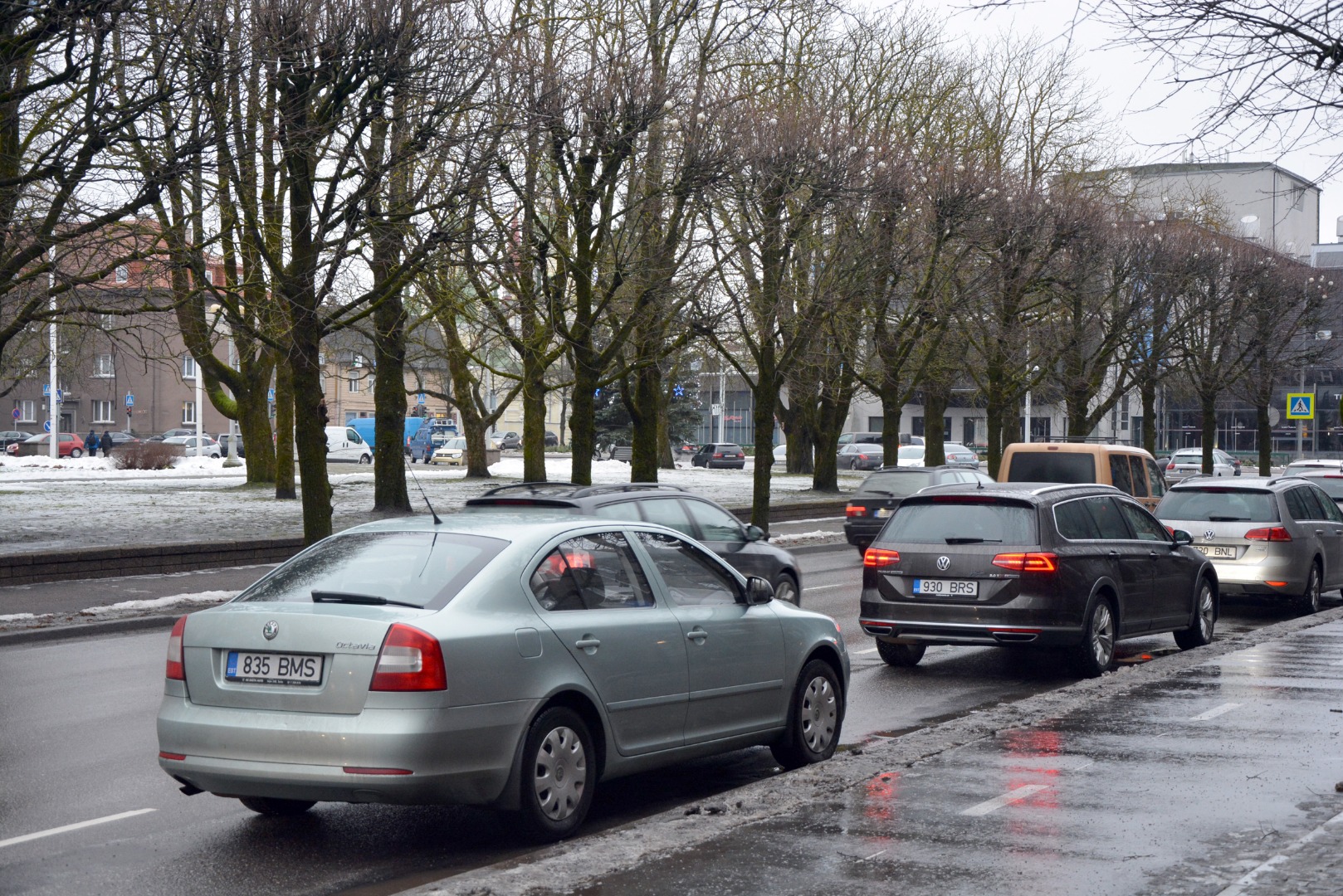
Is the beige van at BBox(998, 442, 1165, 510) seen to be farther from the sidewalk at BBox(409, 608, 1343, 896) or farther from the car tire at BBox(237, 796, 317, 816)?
the car tire at BBox(237, 796, 317, 816)

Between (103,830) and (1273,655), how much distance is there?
9.07 m

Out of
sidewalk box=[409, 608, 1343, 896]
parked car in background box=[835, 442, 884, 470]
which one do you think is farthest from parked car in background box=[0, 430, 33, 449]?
sidewalk box=[409, 608, 1343, 896]

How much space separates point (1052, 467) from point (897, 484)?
4.17m

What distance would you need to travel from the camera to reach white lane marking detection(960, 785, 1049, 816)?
239 inches

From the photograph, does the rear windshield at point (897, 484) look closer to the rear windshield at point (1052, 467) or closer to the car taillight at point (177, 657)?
the rear windshield at point (1052, 467)

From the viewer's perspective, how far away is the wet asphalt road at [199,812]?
578 centimetres

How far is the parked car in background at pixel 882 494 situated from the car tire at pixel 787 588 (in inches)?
401

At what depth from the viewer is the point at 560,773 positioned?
20.3 ft

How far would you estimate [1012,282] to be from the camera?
35031 millimetres

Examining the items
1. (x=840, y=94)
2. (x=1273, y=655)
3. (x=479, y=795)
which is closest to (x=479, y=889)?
(x=479, y=795)

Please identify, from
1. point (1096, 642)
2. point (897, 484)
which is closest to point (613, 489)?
point (1096, 642)

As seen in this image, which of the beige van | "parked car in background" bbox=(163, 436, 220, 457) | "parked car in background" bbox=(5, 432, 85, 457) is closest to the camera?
the beige van

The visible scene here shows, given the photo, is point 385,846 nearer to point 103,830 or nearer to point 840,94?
point 103,830

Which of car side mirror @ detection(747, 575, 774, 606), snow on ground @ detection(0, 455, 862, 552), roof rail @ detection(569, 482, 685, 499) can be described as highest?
roof rail @ detection(569, 482, 685, 499)
